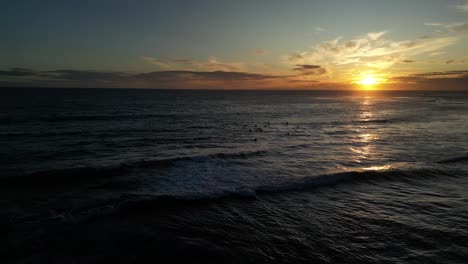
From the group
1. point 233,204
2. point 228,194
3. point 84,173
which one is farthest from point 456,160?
point 84,173

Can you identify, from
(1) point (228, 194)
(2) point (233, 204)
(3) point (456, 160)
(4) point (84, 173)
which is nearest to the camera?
(2) point (233, 204)

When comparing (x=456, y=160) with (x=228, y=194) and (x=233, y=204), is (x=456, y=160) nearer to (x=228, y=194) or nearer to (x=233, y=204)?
(x=228, y=194)

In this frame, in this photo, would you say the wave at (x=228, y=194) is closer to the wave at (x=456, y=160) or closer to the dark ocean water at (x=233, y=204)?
the dark ocean water at (x=233, y=204)

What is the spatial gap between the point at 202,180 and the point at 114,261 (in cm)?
756

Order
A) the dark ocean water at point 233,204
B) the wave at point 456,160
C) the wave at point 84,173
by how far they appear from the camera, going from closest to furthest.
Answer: the dark ocean water at point 233,204, the wave at point 84,173, the wave at point 456,160

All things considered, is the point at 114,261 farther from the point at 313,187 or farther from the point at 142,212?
the point at 313,187

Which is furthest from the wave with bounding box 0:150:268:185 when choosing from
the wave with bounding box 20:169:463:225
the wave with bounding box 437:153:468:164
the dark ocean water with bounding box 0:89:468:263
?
the wave with bounding box 437:153:468:164

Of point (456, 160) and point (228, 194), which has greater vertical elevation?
point (456, 160)

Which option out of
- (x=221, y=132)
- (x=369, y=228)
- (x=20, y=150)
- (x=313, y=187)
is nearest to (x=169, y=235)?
(x=369, y=228)

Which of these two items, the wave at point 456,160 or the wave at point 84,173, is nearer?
the wave at point 84,173

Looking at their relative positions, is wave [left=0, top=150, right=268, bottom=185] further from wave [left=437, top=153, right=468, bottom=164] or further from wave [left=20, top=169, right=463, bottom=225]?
wave [left=437, top=153, right=468, bottom=164]

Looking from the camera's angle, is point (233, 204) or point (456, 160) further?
point (456, 160)

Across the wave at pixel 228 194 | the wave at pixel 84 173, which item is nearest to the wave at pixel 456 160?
the wave at pixel 228 194

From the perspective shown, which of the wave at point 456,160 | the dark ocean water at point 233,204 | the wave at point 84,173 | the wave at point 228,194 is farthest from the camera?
the wave at point 456,160
